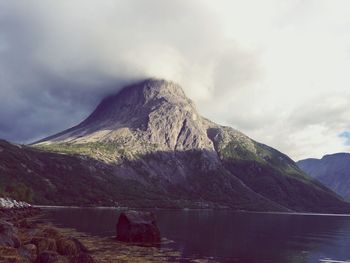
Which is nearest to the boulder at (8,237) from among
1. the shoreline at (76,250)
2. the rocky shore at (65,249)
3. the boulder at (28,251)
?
the rocky shore at (65,249)

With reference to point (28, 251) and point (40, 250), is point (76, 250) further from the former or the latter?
point (28, 251)

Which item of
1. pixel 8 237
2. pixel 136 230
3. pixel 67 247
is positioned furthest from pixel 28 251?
pixel 136 230

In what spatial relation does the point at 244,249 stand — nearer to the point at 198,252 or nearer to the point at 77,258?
the point at 198,252

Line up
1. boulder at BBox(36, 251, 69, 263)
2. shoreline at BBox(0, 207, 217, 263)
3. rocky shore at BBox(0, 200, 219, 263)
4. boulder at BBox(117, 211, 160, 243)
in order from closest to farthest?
boulder at BBox(36, 251, 69, 263) < rocky shore at BBox(0, 200, 219, 263) < shoreline at BBox(0, 207, 217, 263) < boulder at BBox(117, 211, 160, 243)

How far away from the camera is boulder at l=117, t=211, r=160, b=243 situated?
263ft

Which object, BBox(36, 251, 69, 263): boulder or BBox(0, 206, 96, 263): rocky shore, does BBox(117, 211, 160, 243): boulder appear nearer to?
BBox(0, 206, 96, 263): rocky shore

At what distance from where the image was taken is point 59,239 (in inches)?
1940

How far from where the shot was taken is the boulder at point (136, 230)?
80.1 metres

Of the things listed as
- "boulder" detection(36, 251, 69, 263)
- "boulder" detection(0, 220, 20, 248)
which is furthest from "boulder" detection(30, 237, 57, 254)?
"boulder" detection(36, 251, 69, 263)

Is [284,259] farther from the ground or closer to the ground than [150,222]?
closer to the ground

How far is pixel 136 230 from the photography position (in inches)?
3189

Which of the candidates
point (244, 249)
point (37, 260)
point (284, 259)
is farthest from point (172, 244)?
point (37, 260)

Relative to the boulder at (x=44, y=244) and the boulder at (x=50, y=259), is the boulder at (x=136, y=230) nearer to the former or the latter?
the boulder at (x=44, y=244)

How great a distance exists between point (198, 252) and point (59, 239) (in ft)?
98.6
